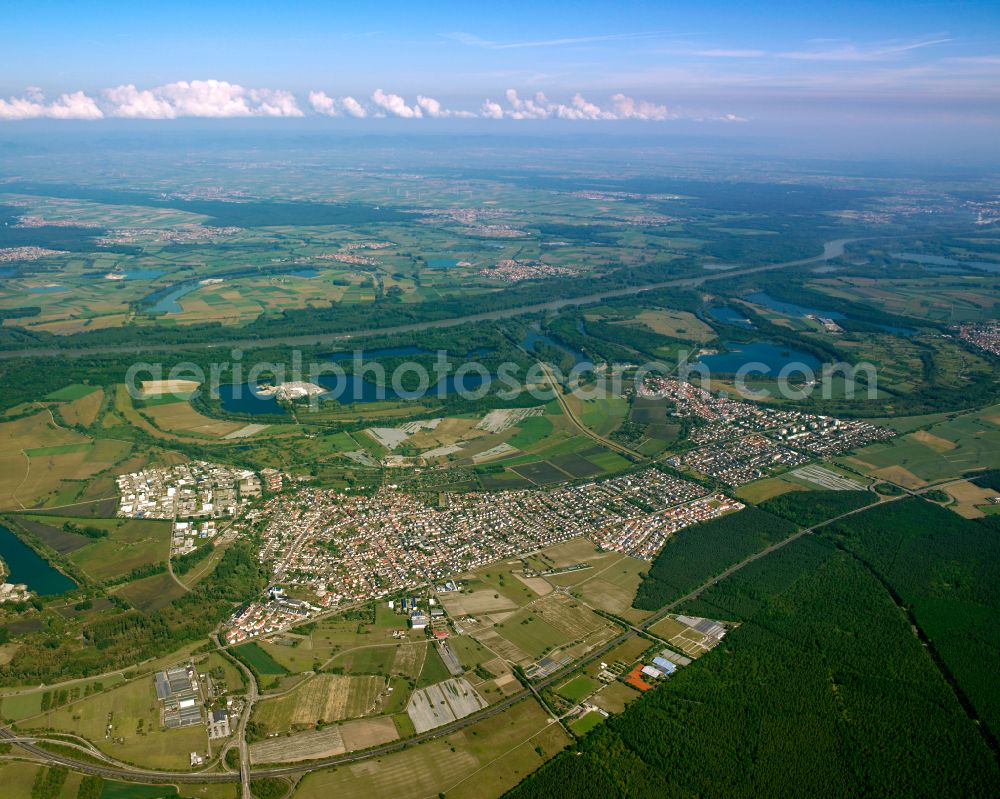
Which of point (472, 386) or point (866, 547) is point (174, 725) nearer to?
point (866, 547)

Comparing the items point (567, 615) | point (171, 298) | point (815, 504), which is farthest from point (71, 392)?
point (815, 504)

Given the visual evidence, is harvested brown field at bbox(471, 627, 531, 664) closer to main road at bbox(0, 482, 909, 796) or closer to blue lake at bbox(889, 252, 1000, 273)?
main road at bbox(0, 482, 909, 796)

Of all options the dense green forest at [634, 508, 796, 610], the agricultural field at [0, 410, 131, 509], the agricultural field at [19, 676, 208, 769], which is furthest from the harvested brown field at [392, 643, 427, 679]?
the agricultural field at [0, 410, 131, 509]

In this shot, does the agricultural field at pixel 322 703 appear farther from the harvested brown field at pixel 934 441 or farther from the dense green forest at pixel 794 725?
the harvested brown field at pixel 934 441

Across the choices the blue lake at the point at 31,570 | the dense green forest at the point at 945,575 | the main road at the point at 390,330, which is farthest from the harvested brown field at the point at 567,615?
the main road at the point at 390,330

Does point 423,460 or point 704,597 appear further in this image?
point 423,460

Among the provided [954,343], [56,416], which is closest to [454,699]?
[56,416]
